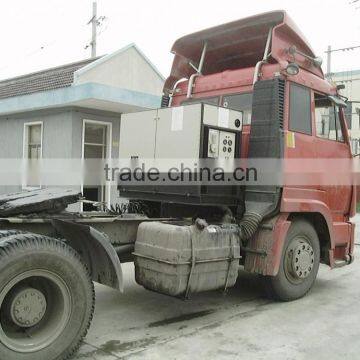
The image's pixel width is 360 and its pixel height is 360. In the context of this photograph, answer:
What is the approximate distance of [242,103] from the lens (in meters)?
5.89

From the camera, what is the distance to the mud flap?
13.8 ft

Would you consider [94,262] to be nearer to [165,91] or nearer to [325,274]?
[165,91]

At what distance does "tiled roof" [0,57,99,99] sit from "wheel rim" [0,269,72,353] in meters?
9.10

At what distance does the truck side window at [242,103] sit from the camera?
19.1ft

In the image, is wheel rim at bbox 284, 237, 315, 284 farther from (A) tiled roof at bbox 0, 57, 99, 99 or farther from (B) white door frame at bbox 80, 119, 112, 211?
(A) tiled roof at bbox 0, 57, 99, 99

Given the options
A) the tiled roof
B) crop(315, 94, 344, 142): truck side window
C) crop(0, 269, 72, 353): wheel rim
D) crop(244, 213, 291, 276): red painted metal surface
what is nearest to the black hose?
crop(244, 213, 291, 276): red painted metal surface

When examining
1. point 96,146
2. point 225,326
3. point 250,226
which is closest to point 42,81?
point 96,146

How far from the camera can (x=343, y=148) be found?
6512 millimetres

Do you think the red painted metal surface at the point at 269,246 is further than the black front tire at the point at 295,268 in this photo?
No

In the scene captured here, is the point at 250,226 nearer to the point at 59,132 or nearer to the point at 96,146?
the point at 96,146

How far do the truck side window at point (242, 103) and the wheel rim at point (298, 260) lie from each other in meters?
1.57

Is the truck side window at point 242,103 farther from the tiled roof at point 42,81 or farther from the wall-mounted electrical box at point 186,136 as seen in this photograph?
the tiled roof at point 42,81

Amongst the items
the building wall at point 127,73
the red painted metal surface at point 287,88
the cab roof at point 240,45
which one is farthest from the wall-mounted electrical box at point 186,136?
the building wall at point 127,73

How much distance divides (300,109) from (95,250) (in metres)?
2.93
